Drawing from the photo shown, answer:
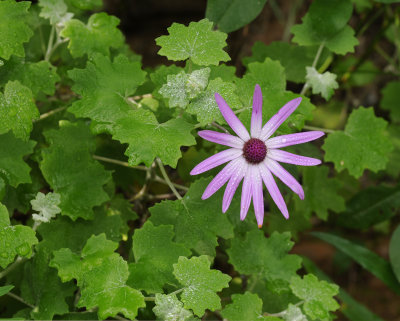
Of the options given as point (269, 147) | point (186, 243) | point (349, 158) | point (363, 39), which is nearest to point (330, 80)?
point (349, 158)

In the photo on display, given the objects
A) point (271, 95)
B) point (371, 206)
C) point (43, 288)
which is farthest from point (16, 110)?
point (371, 206)

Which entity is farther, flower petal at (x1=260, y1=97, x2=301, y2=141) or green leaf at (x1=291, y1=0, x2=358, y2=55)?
green leaf at (x1=291, y1=0, x2=358, y2=55)

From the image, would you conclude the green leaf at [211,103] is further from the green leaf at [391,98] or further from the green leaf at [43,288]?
the green leaf at [391,98]

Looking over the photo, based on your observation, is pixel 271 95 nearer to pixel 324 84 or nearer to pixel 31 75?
pixel 324 84

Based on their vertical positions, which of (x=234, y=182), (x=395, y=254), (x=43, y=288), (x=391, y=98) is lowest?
(x=395, y=254)

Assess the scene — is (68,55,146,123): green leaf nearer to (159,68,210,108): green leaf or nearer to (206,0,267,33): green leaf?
(159,68,210,108): green leaf

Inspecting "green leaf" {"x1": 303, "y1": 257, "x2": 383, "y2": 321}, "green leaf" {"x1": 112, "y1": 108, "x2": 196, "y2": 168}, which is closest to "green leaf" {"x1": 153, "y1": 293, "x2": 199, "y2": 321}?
"green leaf" {"x1": 112, "y1": 108, "x2": 196, "y2": 168}
